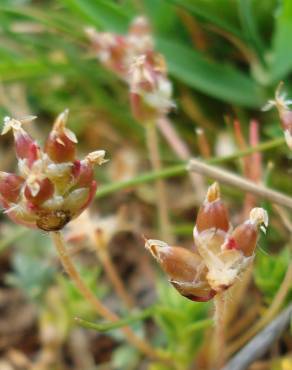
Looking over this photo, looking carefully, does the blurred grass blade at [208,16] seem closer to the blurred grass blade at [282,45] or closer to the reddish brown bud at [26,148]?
the blurred grass blade at [282,45]

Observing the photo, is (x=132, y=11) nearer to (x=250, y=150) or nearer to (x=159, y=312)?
(x=250, y=150)

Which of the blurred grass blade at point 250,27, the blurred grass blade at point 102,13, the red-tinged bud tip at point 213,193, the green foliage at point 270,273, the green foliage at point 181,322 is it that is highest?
the blurred grass blade at point 102,13

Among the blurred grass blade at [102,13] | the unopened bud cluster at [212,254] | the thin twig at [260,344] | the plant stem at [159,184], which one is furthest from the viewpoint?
the blurred grass blade at [102,13]

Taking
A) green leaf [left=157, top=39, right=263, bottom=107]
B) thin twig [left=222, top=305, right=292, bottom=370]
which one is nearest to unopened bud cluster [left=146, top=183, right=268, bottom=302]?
thin twig [left=222, top=305, right=292, bottom=370]

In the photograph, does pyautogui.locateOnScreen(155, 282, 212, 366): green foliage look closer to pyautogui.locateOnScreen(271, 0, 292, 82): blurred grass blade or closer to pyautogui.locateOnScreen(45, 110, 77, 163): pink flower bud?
pyautogui.locateOnScreen(45, 110, 77, 163): pink flower bud

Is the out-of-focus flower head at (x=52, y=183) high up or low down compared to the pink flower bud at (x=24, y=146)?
down

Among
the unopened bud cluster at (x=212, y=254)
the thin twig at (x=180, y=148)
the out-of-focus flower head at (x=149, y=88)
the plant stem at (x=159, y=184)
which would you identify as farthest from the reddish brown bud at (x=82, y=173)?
the thin twig at (x=180, y=148)
